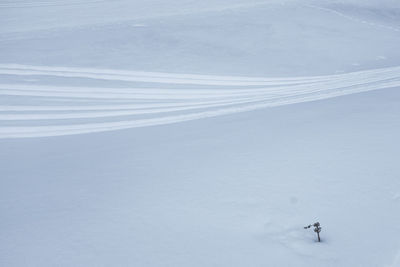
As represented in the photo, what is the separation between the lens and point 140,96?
4.86 meters

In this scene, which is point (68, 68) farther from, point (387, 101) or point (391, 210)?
point (391, 210)

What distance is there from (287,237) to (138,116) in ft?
8.60

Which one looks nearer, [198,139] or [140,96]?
[198,139]

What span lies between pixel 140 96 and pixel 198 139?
1547 mm

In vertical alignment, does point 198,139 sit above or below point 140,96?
below

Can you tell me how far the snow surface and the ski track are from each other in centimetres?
3

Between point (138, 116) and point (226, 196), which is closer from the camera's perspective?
point (226, 196)

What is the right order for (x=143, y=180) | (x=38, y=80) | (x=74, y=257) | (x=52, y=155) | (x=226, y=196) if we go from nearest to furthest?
1. (x=74, y=257)
2. (x=226, y=196)
3. (x=143, y=180)
4. (x=52, y=155)
5. (x=38, y=80)

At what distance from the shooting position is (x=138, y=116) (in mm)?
4332

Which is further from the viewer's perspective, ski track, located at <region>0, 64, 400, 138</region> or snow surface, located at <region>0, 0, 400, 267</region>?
ski track, located at <region>0, 64, 400, 138</region>

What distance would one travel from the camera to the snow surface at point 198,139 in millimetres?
2195

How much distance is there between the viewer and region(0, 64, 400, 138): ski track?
166 inches

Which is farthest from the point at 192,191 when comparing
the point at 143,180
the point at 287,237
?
the point at 287,237

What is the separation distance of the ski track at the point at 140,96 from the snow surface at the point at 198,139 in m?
0.03
